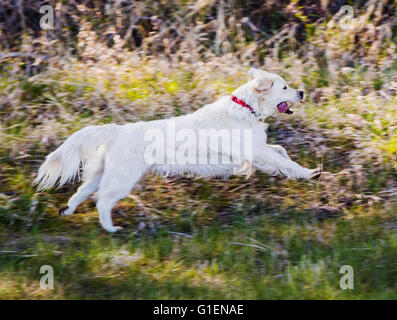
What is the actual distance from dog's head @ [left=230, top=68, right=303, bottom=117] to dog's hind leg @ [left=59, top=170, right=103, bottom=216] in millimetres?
1585

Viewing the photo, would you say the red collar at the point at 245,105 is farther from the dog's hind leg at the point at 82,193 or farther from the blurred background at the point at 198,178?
the dog's hind leg at the point at 82,193

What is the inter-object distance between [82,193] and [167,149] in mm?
908

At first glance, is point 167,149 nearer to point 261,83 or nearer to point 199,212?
point 199,212

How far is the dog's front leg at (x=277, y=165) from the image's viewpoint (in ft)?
18.1

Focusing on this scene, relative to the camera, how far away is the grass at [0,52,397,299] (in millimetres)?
4441

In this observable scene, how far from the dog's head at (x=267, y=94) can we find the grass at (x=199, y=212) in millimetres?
796

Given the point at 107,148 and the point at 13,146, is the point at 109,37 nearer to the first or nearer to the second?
the point at 13,146

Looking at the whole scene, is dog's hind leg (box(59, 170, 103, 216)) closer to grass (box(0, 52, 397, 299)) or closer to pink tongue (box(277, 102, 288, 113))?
grass (box(0, 52, 397, 299))

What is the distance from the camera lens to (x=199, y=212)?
560 cm

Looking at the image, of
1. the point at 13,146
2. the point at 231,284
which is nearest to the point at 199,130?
the point at 231,284

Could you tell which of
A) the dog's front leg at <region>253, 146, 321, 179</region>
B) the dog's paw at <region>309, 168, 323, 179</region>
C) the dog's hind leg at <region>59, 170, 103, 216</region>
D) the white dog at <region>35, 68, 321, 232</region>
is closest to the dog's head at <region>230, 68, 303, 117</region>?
the white dog at <region>35, 68, 321, 232</region>

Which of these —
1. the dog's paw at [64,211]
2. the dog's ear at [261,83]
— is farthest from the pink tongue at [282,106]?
the dog's paw at [64,211]

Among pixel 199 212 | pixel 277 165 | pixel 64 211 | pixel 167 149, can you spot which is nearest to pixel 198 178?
pixel 199 212

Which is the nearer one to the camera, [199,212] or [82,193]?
[82,193]
